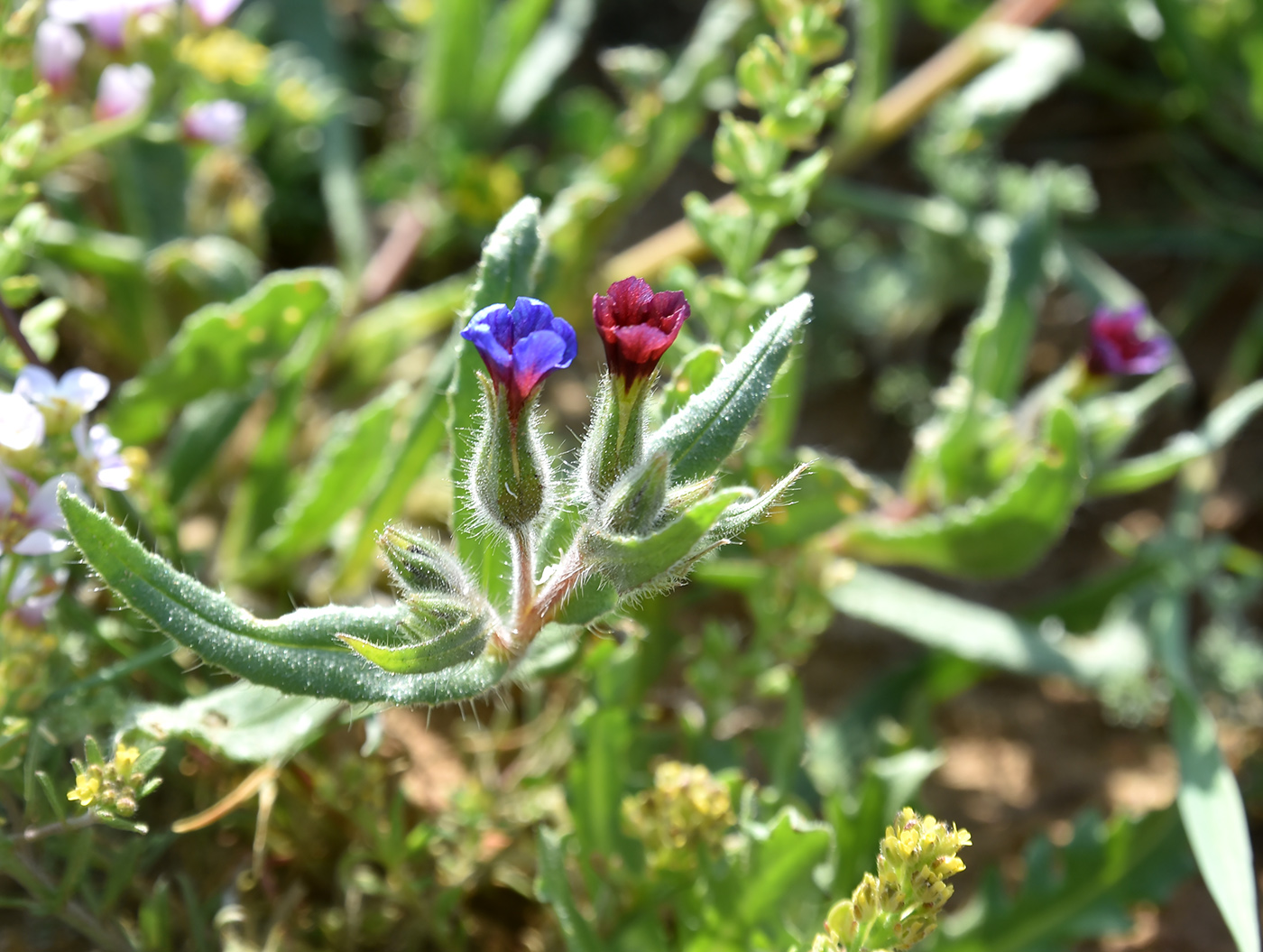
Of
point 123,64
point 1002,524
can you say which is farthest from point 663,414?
point 123,64

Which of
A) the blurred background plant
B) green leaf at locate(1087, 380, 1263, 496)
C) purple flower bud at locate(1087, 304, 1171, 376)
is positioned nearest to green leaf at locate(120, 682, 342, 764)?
the blurred background plant

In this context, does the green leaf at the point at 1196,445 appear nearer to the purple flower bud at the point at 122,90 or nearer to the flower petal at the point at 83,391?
the flower petal at the point at 83,391

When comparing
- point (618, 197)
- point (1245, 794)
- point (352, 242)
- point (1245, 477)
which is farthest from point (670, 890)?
point (1245, 477)

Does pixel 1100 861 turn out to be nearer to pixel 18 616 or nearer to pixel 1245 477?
pixel 1245 477

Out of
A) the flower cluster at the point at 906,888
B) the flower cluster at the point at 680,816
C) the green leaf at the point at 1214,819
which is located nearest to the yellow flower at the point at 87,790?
the flower cluster at the point at 680,816

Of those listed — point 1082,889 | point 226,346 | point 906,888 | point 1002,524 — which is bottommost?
point 1082,889

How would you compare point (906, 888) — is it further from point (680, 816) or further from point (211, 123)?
point (211, 123)

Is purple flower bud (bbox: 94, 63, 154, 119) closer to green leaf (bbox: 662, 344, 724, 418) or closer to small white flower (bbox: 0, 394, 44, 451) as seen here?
small white flower (bbox: 0, 394, 44, 451)
